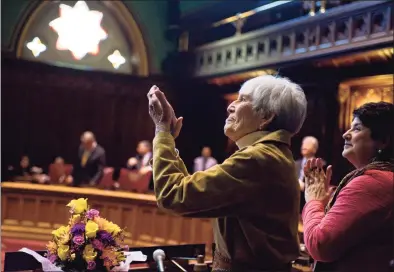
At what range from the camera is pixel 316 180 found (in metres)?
1.85

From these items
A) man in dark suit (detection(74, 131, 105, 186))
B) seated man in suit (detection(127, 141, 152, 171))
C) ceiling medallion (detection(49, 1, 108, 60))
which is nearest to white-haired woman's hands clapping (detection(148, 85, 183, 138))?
man in dark suit (detection(74, 131, 105, 186))

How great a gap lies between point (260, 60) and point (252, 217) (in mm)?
7030

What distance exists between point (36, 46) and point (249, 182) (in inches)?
337

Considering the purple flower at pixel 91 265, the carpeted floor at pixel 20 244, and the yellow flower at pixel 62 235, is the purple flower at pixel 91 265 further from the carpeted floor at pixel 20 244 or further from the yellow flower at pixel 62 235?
the carpeted floor at pixel 20 244

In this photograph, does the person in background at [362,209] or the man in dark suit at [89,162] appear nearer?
the person in background at [362,209]

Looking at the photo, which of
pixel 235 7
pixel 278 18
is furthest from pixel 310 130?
pixel 235 7

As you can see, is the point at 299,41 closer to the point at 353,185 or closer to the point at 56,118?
the point at 56,118

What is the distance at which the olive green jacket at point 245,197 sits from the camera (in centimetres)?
141

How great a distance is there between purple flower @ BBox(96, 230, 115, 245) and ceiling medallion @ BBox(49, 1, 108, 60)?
26.9ft

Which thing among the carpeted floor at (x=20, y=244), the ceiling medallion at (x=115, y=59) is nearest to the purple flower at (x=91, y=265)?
the carpeted floor at (x=20, y=244)

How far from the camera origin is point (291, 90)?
61.5 inches

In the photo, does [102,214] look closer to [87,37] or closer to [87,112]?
[87,112]

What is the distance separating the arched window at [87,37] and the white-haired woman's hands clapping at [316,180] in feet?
26.7

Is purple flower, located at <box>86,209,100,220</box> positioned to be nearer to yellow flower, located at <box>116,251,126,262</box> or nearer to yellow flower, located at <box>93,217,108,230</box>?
yellow flower, located at <box>93,217,108,230</box>
